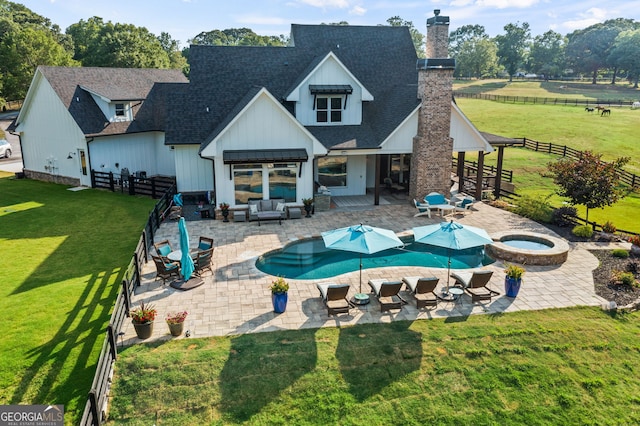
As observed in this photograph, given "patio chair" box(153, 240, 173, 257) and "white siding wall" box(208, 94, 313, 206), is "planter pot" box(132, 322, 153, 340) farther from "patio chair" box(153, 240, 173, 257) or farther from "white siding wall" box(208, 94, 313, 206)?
"white siding wall" box(208, 94, 313, 206)

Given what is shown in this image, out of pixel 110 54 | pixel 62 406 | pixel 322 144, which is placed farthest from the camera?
pixel 110 54

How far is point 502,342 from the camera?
12609 millimetres

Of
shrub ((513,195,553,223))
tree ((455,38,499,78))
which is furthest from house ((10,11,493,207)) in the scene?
tree ((455,38,499,78))

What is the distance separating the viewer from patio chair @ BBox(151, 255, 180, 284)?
15.6 m

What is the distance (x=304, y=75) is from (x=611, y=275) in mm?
18364

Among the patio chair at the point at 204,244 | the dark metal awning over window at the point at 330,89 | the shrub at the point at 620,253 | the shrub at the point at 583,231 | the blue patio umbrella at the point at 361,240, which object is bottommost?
the shrub at the point at 620,253

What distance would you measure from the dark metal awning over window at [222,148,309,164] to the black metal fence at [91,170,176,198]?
6546 mm

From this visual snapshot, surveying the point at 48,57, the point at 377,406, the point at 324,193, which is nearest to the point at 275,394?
the point at 377,406

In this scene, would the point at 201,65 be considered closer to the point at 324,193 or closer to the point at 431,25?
the point at 324,193

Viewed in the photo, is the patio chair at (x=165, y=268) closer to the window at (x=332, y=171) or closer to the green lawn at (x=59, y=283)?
the green lawn at (x=59, y=283)

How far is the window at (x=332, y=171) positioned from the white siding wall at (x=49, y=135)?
1493 cm

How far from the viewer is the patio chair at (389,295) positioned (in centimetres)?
A: 1390

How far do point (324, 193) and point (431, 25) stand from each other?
428 inches

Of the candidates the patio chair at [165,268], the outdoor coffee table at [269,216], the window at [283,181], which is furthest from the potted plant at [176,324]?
the window at [283,181]
